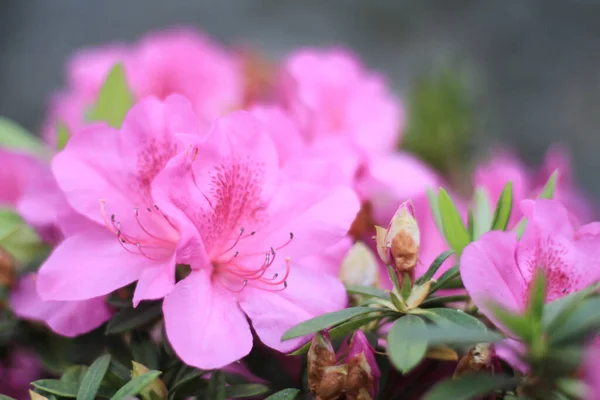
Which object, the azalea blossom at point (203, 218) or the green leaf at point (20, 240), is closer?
the azalea blossom at point (203, 218)

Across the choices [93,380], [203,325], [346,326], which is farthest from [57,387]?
[346,326]

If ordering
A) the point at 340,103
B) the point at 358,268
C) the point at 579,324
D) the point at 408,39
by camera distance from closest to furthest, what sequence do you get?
the point at 579,324 < the point at 358,268 < the point at 340,103 < the point at 408,39

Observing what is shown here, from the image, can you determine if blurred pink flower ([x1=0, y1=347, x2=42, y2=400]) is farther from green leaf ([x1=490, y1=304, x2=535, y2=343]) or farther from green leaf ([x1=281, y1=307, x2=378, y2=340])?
green leaf ([x1=490, y1=304, x2=535, y2=343])

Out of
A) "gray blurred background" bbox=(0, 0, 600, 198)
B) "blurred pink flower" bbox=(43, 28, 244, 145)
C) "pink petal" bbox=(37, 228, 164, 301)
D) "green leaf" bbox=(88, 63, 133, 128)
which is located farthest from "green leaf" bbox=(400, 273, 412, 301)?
"gray blurred background" bbox=(0, 0, 600, 198)

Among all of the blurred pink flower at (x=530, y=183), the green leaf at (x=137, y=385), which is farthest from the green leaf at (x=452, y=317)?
the blurred pink flower at (x=530, y=183)

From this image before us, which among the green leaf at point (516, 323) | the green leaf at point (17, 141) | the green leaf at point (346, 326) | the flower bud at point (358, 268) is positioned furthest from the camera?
the green leaf at point (17, 141)

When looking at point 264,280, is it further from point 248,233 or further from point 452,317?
point 452,317

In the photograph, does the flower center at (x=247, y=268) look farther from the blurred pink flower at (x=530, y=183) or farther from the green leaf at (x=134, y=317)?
the blurred pink flower at (x=530, y=183)
